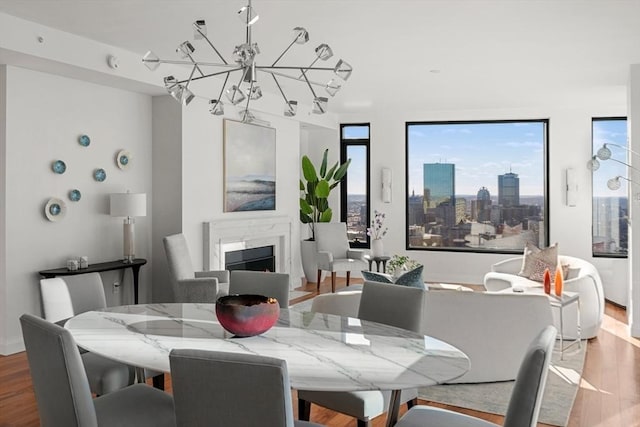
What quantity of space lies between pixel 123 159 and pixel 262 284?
2841 mm

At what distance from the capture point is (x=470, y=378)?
3.88m

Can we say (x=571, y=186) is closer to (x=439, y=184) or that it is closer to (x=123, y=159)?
(x=439, y=184)

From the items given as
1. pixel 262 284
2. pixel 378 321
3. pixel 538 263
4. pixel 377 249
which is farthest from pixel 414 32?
pixel 377 249

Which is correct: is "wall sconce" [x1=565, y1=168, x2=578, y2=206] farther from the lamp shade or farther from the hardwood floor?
the lamp shade

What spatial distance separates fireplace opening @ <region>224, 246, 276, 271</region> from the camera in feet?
21.7

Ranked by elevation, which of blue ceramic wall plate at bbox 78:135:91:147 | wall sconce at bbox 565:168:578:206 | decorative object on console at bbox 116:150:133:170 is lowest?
wall sconce at bbox 565:168:578:206

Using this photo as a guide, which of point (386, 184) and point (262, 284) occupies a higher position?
point (386, 184)

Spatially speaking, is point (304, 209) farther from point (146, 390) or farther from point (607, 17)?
point (146, 390)

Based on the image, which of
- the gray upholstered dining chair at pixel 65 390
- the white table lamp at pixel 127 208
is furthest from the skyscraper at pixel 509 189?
the gray upholstered dining chair at pixel 65 390

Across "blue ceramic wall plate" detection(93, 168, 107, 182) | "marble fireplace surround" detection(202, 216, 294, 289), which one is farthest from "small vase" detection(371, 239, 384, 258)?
"blue ceramic wall plate" detection(93, 168, 107, 182)

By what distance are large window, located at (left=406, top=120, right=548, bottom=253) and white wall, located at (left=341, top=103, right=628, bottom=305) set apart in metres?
0.14

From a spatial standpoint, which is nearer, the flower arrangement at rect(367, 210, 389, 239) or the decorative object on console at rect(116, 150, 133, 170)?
the decorative object on console at rect(116, 150, 133, 170)

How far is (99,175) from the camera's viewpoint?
5320mm

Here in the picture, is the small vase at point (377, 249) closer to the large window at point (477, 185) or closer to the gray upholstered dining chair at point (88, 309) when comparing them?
the large window at point (477, 185)
